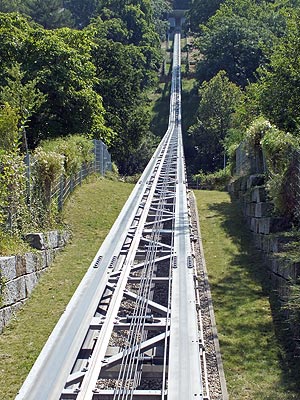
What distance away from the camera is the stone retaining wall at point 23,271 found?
759 centimetres

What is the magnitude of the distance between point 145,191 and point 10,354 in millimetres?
9183

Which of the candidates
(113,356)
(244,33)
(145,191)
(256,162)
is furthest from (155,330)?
(244,33)

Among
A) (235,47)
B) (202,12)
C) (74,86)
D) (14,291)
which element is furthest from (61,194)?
(202,12)

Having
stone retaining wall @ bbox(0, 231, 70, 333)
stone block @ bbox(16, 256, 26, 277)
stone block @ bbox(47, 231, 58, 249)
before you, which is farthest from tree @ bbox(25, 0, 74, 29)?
stone block @ bbox(16, 256, 26, 277)

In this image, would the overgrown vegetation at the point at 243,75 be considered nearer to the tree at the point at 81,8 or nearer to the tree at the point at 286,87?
the tree at the point at 286,87

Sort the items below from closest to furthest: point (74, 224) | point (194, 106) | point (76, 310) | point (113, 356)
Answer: point (113, 356) < point (76, 310) < point (74, 224) < point (194, 106)

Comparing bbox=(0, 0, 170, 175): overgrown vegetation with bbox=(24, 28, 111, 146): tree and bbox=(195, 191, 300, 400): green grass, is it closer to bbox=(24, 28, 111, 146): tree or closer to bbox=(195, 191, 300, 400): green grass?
bbox=(24, 28, 111, 146): tree

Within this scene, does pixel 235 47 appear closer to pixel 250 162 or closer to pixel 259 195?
pixel 250 162

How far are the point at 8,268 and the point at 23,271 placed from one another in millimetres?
789

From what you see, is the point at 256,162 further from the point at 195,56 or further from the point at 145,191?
the point at 195,56

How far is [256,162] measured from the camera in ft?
53.1

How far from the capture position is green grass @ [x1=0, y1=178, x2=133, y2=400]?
6566 millimetres

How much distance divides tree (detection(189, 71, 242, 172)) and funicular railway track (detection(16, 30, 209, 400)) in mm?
30129

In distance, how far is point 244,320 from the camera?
7.95 m
